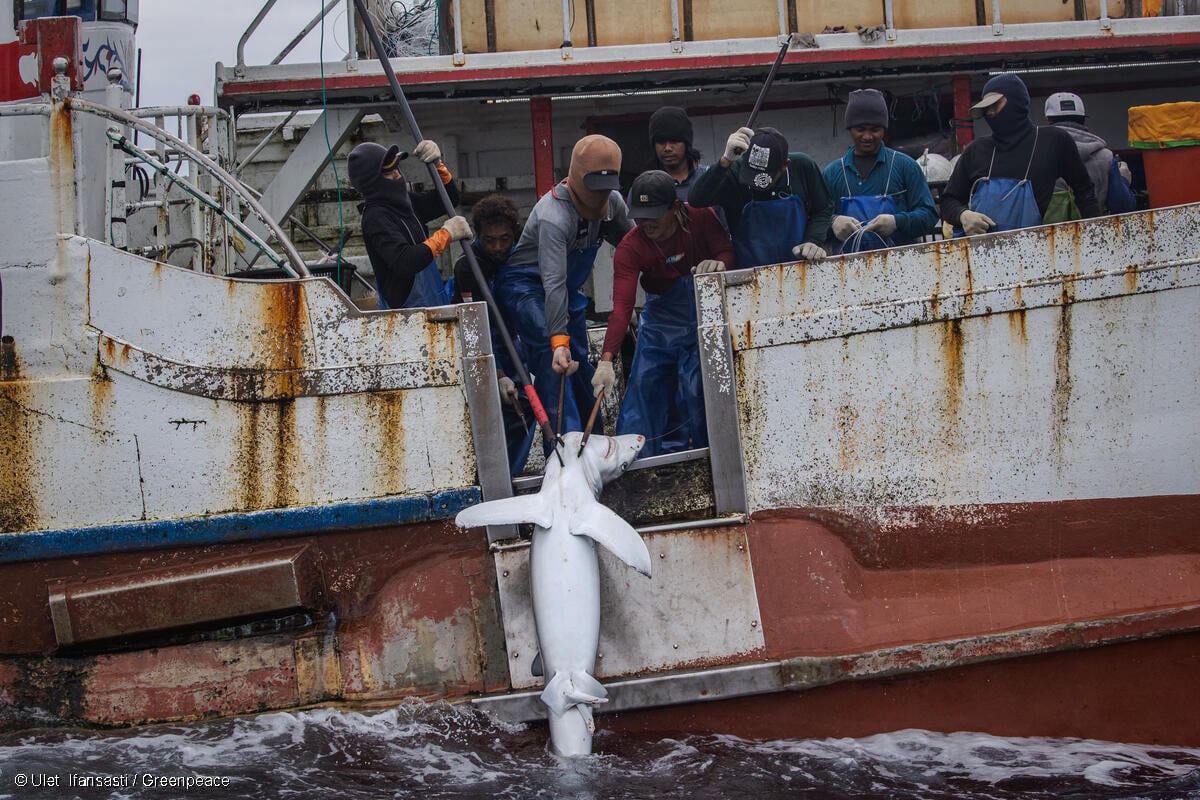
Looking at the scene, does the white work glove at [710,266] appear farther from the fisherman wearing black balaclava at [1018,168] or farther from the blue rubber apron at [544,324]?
the fisherman wearing black balaclava at [1018,168]

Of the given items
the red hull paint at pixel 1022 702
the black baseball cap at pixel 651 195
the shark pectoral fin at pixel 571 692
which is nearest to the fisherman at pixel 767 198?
the black baseball cap at pixel 651 195

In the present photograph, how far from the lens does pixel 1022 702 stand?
16.1 ft

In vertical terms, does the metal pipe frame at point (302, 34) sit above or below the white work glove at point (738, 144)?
above

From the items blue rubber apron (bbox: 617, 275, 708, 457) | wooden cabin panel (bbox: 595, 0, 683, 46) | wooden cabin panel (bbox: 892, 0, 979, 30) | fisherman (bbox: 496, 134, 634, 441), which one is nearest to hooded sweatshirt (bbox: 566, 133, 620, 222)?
fisherman (bbox: 496, 134, 634, 441)

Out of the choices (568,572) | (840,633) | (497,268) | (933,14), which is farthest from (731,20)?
(568,572)

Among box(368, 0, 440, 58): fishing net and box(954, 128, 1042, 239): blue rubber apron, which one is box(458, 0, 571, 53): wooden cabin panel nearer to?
box(368, 0, 440, 58): fishing net

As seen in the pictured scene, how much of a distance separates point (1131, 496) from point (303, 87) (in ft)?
19.8

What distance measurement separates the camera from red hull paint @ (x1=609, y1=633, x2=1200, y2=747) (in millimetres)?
4895

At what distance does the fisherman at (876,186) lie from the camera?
5605 millimetres

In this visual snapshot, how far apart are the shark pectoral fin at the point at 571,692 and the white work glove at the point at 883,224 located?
2463mm

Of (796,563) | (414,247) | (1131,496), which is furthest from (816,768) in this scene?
(414,247)

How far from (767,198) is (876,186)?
64cm

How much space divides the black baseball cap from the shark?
1235mm

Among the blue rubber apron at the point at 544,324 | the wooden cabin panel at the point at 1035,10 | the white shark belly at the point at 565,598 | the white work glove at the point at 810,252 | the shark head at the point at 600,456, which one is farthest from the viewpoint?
the wooden cabin panel at the point at 1035,10
